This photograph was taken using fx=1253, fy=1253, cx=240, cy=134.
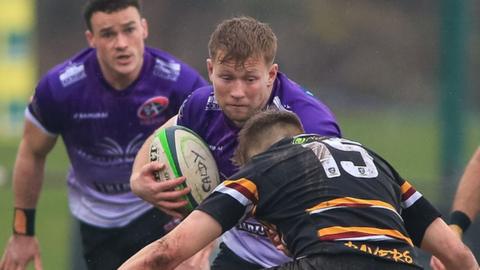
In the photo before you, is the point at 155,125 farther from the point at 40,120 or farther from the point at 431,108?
the point at 431,108

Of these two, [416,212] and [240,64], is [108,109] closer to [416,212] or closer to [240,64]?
[240,64]

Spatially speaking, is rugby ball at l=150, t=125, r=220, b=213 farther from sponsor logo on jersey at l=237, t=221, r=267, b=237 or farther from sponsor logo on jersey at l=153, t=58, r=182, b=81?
sponsor logo on jersey at l=153, t=58, r=182, b=81

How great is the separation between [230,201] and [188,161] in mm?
962

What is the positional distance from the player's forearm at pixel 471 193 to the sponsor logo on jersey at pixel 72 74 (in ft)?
8.25

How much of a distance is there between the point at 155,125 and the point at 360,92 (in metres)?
13.9

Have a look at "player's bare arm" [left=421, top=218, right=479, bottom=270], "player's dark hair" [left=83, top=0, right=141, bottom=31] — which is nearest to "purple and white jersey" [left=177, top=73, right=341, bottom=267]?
"player's bare arm" [left=421, top=218, right=479, bottom=270]

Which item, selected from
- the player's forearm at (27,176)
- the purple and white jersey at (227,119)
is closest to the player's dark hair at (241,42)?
the purple and white jersey at (227,119)

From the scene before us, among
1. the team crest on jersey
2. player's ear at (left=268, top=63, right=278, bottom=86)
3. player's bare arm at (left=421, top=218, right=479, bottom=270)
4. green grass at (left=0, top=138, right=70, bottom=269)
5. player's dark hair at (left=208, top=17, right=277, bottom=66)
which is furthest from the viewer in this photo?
green grass at (left=0, top=138, right=70, bottom=269)

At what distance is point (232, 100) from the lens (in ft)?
19.3

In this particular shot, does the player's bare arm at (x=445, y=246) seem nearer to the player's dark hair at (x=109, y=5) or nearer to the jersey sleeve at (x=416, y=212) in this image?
the jersey sleeve at (x=416, y=212)

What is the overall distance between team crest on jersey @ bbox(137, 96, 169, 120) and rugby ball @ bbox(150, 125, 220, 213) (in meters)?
1.75

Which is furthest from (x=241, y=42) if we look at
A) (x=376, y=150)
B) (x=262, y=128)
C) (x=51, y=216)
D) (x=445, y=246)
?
(x=376, y=150)

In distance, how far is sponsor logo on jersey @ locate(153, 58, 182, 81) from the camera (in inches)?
310

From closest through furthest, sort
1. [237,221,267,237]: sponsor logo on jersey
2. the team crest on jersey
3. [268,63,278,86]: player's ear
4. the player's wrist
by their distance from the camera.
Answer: [268,63,278,86]: player's ear → [237,221,267,237]: sponsor logo on jersey → the player's wrist → the team crest on jersey
